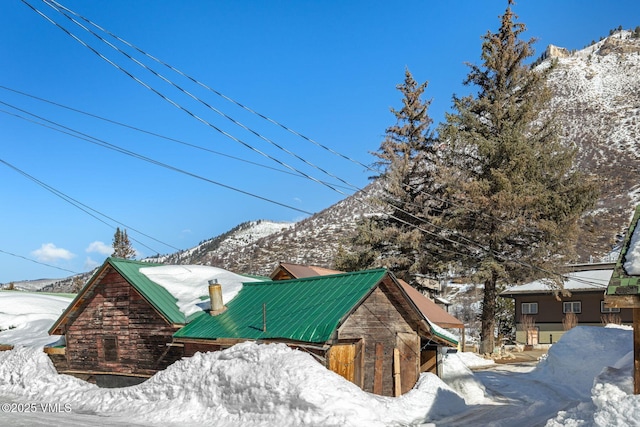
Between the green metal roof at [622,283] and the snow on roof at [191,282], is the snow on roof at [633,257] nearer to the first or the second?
the green metal roof at [622,283]

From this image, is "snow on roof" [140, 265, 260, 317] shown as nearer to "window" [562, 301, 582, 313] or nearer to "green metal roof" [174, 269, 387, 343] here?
"green metal roof" [174, 269, 387, 343]

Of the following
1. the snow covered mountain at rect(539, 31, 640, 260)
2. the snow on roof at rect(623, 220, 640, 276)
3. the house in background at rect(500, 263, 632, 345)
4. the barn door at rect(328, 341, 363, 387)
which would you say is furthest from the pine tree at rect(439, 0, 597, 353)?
the snow covered mountain at rect(539, 31, 640, 260)

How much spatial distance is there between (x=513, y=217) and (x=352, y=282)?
1890cm

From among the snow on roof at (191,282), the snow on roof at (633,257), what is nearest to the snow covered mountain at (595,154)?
the snow on roof at (191,282)

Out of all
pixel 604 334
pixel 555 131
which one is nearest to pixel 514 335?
pixel 555 131

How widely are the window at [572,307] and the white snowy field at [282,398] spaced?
23458 mm

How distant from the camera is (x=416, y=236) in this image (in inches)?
1485

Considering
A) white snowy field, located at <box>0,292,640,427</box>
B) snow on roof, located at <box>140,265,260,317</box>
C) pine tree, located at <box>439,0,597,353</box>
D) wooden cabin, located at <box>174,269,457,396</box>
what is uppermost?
pine tree, located at <box>439,0,597,353</box>

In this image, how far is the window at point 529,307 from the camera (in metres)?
47.3

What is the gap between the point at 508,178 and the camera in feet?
113

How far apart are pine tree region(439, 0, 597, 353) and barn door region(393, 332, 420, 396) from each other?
50.8ft

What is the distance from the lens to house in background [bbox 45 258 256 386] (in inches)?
793

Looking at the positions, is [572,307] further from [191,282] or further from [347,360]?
[347,360]

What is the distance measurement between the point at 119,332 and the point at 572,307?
37846mm
